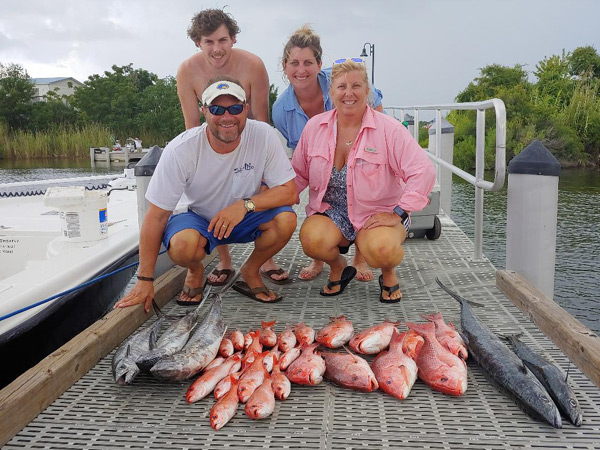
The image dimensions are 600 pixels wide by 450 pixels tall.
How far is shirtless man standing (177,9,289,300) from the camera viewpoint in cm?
418

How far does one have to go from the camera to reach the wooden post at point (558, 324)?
103 inches

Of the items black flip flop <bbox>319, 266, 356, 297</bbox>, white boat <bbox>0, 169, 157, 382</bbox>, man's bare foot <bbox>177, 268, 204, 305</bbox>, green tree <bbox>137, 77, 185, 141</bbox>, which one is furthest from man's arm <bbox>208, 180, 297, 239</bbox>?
green tree <bbox>137, 77, 185, 141</bbox>

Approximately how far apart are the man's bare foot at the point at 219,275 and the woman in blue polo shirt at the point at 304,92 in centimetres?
57

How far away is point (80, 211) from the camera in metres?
4.59

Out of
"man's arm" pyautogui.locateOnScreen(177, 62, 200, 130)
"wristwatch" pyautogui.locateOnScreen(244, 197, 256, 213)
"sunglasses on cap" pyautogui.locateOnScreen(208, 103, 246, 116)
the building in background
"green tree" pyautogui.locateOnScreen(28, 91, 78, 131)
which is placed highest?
the building in background

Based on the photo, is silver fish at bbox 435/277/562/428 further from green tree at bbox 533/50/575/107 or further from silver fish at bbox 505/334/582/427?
green tree at bbox 533/50/575/107

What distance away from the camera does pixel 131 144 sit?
1608 inches

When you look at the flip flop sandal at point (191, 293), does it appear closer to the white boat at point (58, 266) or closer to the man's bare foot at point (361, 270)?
the white boat at point (58, 266)

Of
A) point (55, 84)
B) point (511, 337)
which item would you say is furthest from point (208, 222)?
point (55, 84)

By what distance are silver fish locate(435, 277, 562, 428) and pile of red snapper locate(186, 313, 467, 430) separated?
9 cm

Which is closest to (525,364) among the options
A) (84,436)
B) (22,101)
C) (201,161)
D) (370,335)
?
(370,335)

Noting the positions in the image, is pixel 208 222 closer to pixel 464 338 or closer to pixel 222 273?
pixel 222 273

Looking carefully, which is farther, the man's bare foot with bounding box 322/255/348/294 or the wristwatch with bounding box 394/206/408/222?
the man's bare foot with bounding box 322/255/348/294

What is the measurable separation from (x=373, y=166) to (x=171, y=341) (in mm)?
1740
